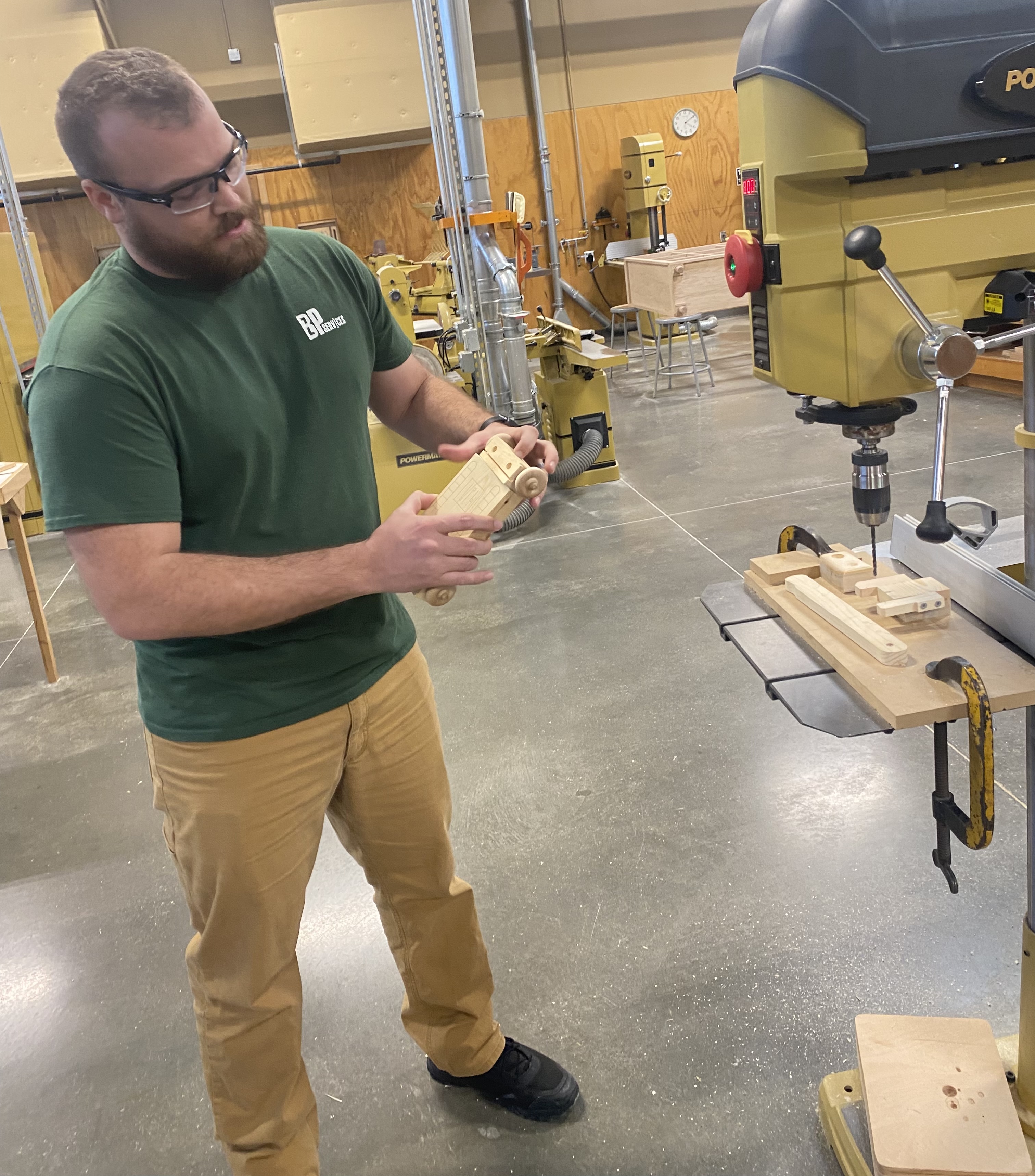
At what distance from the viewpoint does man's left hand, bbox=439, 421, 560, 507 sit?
1373mm

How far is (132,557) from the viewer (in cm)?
112

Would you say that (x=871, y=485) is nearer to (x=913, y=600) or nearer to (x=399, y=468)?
(x=913, y=600)

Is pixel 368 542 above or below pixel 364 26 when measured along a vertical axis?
below

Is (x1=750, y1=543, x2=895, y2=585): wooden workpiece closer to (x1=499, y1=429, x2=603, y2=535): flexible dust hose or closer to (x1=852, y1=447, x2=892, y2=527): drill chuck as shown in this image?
(x1=852, y1=447, x2=892, y2=527): drill chuck

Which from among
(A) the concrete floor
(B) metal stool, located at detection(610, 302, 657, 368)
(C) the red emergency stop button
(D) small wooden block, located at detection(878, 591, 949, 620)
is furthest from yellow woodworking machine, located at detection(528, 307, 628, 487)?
(D) small wooden block, located at detection(878, 591, 949, 620)

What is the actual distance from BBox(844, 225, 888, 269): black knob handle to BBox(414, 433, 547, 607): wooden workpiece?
44 centimetres

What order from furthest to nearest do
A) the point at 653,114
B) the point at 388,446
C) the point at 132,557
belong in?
the point at 653,114 < the point at 388,446 < the point at 132,557

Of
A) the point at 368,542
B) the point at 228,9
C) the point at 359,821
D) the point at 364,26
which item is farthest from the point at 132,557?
the point at 228,9

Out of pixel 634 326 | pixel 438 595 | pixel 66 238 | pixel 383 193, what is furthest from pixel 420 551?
pixel 634 326

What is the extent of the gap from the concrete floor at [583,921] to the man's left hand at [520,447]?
1.07 metres

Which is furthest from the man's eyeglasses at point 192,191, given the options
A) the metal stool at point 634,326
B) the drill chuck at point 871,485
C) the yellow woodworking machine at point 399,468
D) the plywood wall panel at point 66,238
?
the plywood wall panel at point 66,238

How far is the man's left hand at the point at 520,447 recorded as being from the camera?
137 cm

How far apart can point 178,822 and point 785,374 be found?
1033mm

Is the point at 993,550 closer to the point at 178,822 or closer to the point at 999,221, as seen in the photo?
the point at 999,221
